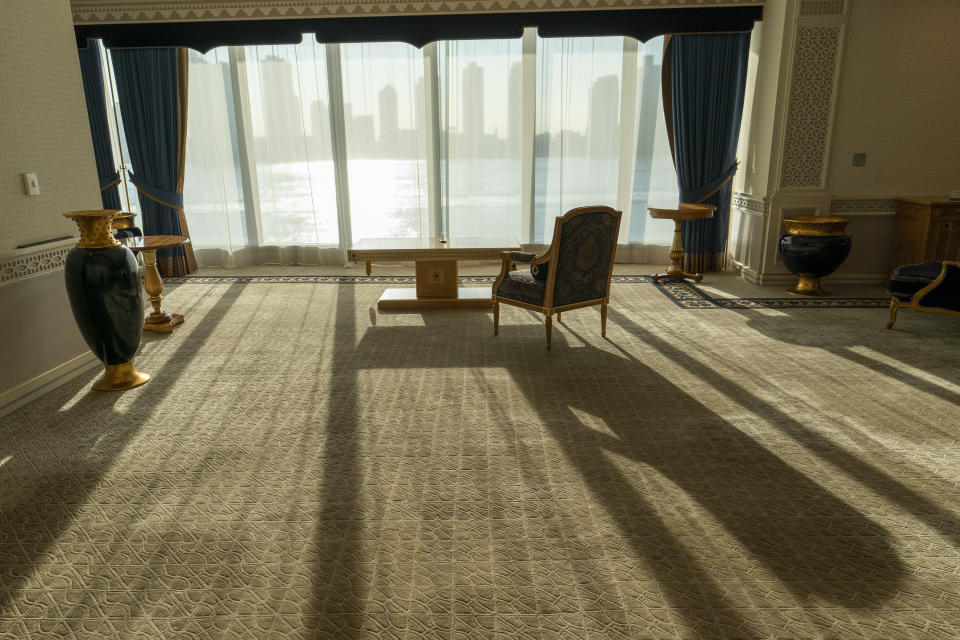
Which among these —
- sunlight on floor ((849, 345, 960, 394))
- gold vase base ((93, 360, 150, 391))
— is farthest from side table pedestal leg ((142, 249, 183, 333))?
sunlight on floor ((849, 345, 960, 394))

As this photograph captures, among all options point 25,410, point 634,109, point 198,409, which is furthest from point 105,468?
point 634,109

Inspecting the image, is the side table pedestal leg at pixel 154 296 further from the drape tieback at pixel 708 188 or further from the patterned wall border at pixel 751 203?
the patterned wall border at pixel 751 203

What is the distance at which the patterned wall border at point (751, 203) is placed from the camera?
574cm

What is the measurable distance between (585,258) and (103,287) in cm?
279

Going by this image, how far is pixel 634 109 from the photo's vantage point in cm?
645

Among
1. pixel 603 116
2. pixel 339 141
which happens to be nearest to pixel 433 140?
pixel 339 141

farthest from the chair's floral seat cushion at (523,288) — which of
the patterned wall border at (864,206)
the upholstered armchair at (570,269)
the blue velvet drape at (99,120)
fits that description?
the blue velvet drape at (99,120)

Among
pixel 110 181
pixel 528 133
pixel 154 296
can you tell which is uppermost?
pixel 528 133

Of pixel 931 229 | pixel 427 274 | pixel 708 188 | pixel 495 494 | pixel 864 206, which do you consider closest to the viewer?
pixel 495 494

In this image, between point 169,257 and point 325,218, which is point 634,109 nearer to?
point 325,218

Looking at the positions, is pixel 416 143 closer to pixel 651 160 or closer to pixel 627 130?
pixel 627 130

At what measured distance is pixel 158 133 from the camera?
20.9 feet

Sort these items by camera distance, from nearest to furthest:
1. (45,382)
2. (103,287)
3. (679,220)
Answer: (103,287), (45,382), (679,220)

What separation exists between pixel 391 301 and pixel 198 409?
211 cm
